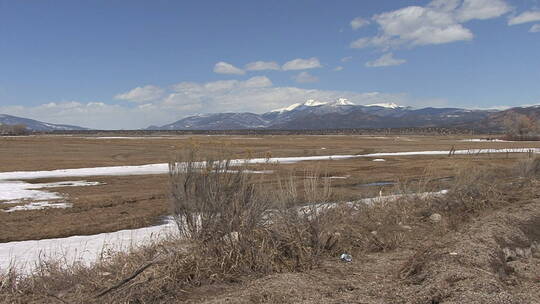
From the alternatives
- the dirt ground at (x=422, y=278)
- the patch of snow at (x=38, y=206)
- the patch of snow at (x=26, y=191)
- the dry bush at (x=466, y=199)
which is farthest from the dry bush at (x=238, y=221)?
the patch of snow at (x=26, y=191)

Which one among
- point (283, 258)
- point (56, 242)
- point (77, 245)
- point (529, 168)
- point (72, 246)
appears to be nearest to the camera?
point (283, 258)

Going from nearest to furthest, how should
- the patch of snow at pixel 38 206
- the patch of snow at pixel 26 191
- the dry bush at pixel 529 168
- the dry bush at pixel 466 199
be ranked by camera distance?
1. the dry bush at pixel 466 199
2. the patch of snow at pixel 38 206
3. the dry bush at pixel 529 168
4. the patch of snow at pixel 26 191

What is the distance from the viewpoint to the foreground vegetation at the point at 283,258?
20.8ft

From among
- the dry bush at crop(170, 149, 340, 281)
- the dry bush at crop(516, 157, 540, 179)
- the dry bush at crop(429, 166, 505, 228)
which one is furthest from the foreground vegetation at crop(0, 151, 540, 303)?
the dry bush at crop(516, 157, 540, 179)

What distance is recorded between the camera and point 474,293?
5855 mm

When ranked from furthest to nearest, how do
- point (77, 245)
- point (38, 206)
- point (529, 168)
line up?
point (529, 168) < point (38, 206) < point (77, 245)

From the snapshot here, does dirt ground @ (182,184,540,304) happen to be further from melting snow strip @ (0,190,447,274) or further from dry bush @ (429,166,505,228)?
melting snow strip @ (0,190,447,274)

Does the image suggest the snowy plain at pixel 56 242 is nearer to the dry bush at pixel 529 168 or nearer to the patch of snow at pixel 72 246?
the patch of snow at pixel 72 246

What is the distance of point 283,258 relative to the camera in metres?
7.73

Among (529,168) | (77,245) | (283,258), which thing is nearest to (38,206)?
(77,245)

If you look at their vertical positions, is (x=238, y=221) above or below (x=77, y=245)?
above

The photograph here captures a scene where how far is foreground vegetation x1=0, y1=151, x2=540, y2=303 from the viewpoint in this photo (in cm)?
633

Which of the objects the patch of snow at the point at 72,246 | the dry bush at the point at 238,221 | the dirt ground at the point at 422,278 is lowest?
the patch of snow at the point at 72,246

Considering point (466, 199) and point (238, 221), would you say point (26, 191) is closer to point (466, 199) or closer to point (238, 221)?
point (238, 221)
